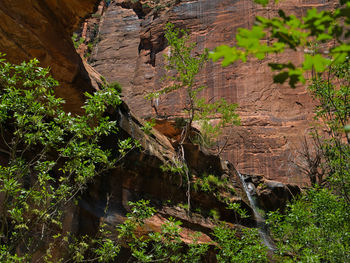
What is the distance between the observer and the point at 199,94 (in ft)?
88.8

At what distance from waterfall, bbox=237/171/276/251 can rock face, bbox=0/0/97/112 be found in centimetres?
1002

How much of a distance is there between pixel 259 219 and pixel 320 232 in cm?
702

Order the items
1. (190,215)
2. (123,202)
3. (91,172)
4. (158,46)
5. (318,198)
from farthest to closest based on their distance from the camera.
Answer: (158,46) → (190,215) → (123,202) → (318,198) → (91,172)

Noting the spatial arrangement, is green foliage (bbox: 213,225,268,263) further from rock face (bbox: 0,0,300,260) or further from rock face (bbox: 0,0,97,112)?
rock face (bbox: 0,0,97,112)

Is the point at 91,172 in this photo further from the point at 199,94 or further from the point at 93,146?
the point at 199,94

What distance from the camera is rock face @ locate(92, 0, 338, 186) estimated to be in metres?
23.8

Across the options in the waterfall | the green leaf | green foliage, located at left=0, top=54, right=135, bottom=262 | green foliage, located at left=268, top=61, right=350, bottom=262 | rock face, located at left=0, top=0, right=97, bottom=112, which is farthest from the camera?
the waterfall

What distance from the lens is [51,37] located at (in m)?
9.88

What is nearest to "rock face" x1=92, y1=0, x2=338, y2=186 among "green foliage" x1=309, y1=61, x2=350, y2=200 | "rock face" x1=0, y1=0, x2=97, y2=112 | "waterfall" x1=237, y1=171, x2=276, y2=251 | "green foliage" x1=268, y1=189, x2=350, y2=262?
"waterfall" x1=237, y1=171, x2=276, y2=251

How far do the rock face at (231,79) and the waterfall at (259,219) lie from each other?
4.83 meters

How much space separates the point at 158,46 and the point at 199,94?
723cm

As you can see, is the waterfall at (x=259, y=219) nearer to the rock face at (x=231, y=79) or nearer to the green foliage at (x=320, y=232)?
the rock face at (x=231, y=79)

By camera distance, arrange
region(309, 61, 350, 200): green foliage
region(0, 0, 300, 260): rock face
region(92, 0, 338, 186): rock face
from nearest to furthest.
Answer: region(309, 61, 350, 200): green foliage < region(0, 0, 300, 260): rock face < region(92, 0, 338, 186): rock face

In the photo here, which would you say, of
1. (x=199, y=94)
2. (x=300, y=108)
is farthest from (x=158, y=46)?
(x=300, y=108)
